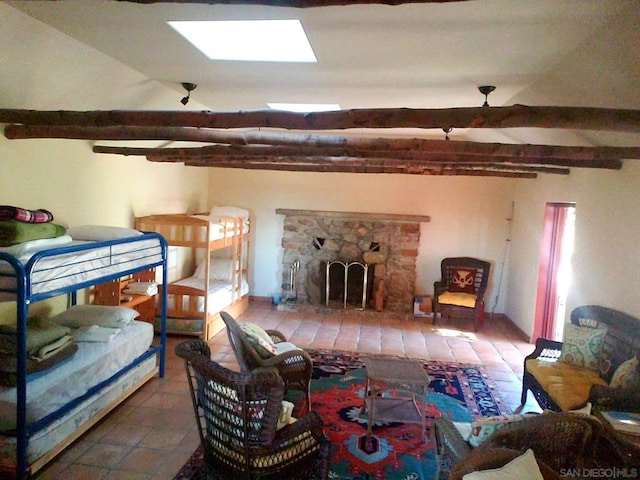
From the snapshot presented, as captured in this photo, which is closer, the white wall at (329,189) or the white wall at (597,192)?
the white wall at (597,192)

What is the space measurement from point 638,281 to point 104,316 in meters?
4.34

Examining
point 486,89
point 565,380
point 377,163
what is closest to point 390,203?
point 377,163

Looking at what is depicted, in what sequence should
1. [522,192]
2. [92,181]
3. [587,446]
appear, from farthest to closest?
[522,192]
[92,181]
[587,446]

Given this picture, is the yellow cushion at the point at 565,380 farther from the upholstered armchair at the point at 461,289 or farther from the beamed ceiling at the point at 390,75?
the upholstered armchair at the point at 461,289

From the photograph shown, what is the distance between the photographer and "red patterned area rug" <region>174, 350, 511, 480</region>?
2885 millimetres

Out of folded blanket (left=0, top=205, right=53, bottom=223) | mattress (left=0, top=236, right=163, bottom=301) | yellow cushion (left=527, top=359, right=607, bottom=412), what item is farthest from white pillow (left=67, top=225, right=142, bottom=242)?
yellow cushion (left=527, top=359, right=607, bottom=412)

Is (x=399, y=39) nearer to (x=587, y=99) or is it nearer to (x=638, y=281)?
(x=587, y=99)

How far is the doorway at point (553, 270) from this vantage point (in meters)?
5.43

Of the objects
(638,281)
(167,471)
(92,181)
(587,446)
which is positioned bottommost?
(167,471)

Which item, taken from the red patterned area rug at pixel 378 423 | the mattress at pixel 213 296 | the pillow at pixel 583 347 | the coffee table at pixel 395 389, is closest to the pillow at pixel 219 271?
the mattress at pixel 213 296

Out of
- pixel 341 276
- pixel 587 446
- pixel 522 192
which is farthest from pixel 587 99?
pixel 341 276

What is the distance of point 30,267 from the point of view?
2.48m

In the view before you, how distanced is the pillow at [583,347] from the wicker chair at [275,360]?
2.18 metres

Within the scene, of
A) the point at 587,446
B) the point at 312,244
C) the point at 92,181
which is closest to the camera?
the point at 587,446
